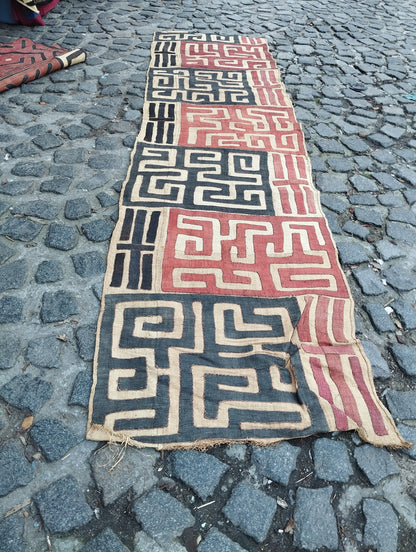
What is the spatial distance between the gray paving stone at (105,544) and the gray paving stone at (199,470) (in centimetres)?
29

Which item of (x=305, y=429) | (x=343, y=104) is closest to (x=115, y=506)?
(x=305, y=429)

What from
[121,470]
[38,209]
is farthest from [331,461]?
[38,209]

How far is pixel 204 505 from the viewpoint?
1.62 metres

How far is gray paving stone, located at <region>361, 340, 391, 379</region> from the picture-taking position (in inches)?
80.4

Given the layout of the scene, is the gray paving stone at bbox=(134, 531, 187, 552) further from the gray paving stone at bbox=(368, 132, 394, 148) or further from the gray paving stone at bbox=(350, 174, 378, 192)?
the gray paving stone at bbox=(368, 132, 394, 148)

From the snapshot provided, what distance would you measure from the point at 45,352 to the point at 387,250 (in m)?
1.97

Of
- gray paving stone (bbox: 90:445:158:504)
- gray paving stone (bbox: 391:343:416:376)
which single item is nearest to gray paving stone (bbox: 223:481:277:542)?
gray paving stone (bbox: 90:445:158:504)

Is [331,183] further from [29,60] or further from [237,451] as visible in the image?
[29,60]

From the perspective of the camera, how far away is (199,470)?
170cm

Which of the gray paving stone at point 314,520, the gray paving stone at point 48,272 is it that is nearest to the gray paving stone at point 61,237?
the gray paving stone at point 48,272

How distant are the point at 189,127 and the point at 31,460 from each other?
2.72 metres

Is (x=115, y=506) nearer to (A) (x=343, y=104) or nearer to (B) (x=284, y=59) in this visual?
(A) (x=343, y=104)

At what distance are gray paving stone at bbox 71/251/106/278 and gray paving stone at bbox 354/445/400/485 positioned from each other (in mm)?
1506

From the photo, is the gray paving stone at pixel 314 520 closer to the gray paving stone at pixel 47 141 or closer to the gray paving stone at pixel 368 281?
the gray paving stone at pixel 368 281
